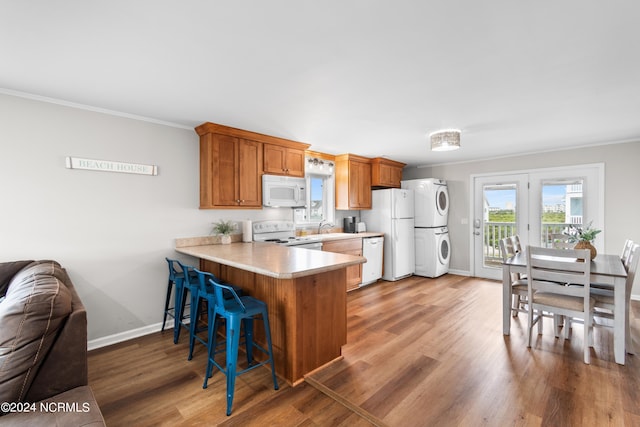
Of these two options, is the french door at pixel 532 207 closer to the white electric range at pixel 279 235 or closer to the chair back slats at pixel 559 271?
the chair back slats at pixel 559 271

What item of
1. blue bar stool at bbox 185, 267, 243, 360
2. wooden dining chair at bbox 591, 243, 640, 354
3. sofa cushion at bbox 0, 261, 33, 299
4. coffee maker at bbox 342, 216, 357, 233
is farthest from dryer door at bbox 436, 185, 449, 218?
sofa cushion at bbox 0, 261, 33, 299

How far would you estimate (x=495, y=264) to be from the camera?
5418 millimetres

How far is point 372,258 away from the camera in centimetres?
510

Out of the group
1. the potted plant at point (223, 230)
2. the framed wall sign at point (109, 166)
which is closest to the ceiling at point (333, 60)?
the framed wall sign at point (109, 166)

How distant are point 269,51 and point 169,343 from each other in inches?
112

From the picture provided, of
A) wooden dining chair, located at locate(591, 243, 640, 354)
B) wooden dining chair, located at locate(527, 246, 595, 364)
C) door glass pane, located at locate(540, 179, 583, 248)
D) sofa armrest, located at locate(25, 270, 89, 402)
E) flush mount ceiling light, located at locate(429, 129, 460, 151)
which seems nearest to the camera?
sofa armrest, located at locate(25, 270, 89, 402)

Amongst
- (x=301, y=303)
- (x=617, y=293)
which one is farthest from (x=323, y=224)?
(x=617, y=293)

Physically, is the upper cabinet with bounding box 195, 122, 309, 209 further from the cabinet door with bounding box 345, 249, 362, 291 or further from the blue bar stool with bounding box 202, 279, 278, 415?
the cabinet door with bounding box 345, 249, 362, 291

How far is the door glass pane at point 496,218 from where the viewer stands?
5238 mm

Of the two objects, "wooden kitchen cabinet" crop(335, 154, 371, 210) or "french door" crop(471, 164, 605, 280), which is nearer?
"french door" crop(471, 164, 605, 280)

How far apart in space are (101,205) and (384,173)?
439cm

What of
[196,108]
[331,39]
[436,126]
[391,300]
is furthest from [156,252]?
[436,126]

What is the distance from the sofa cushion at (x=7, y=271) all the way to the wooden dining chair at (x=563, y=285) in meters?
4.30

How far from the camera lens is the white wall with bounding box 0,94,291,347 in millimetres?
2520
